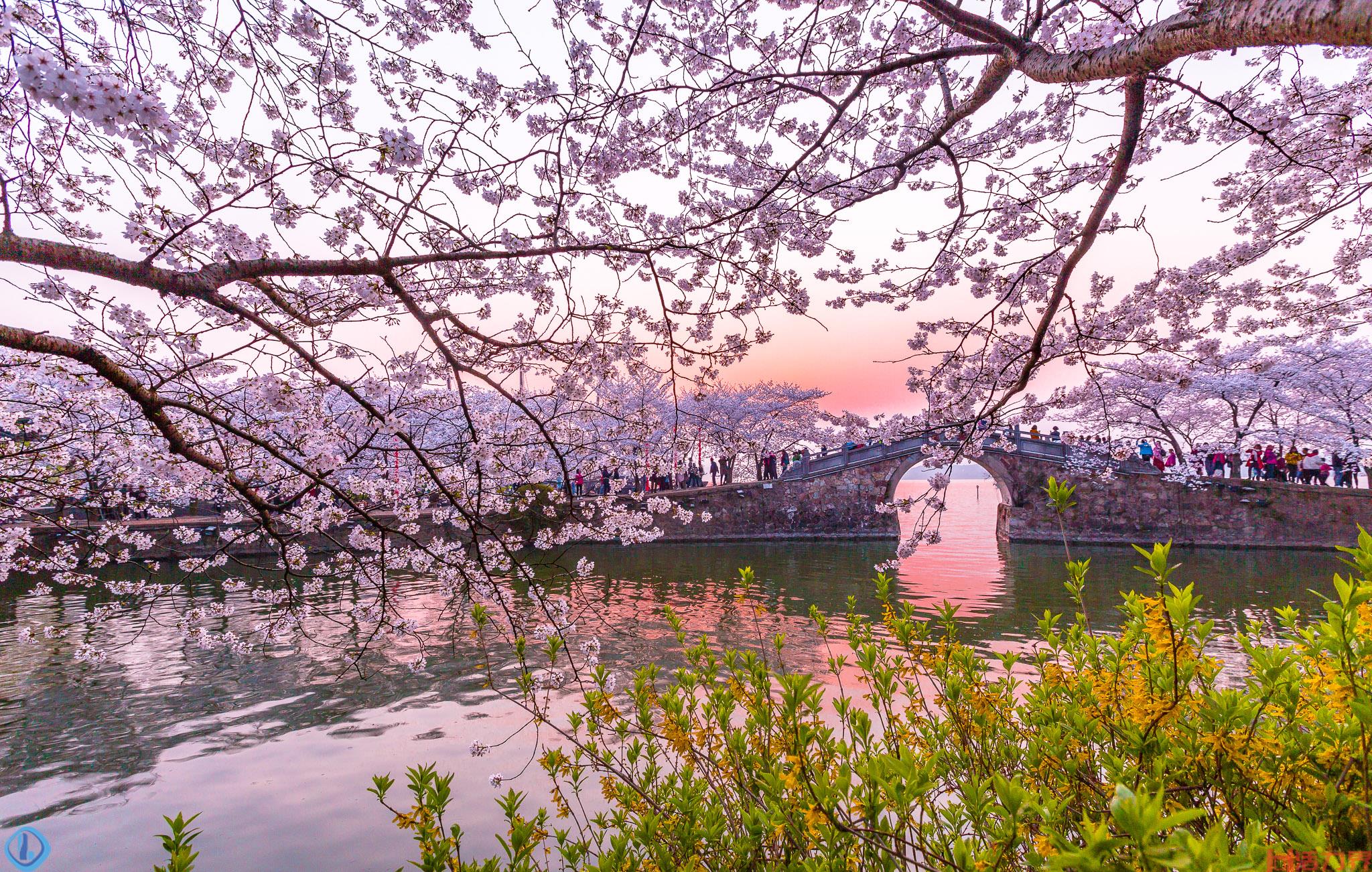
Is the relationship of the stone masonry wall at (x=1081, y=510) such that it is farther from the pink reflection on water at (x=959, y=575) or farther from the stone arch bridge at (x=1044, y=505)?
the pink reflection on water at (x=959, y=575)

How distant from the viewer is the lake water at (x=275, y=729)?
16.1 feet

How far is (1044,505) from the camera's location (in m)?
24.8

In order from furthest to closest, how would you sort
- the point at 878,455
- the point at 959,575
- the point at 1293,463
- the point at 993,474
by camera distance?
the point at 993,474 < the point at 878,455 < the point at 1293,463 < the point at 959,575

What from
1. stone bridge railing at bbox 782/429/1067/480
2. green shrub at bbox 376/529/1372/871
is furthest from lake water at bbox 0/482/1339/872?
stone bridge railing at bbox 782/429/1067/480

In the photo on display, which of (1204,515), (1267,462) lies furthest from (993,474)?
(1267,462)

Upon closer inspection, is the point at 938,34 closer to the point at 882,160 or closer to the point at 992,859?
the point at 882,160

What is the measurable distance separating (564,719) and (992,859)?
603 cm

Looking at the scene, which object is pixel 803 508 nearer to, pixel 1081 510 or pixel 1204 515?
pixel 1081 510

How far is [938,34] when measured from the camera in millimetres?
5504

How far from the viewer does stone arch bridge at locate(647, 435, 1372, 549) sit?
2197 cm

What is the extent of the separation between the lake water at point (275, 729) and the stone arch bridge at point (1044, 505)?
9639 mm

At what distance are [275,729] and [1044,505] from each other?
26.1 m

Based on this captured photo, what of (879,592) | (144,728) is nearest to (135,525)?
(144,728)
